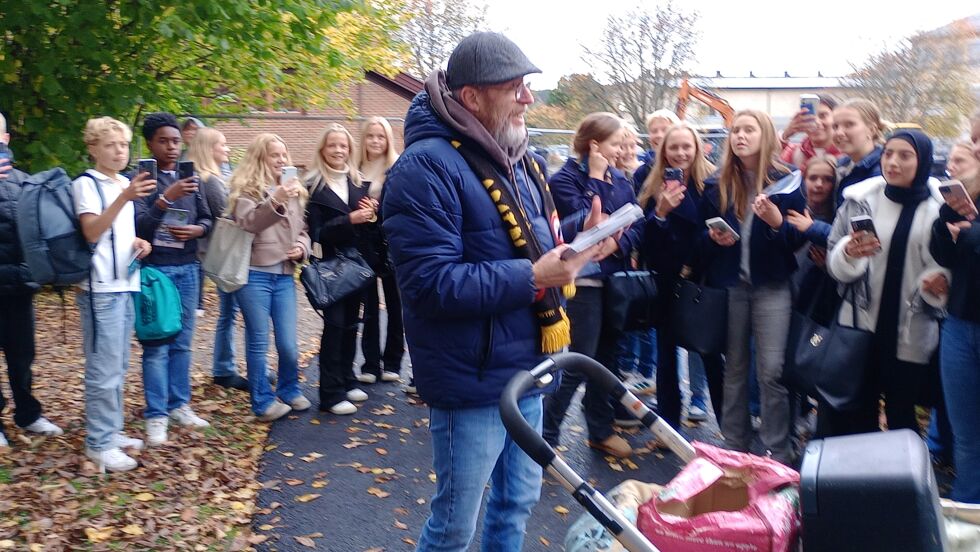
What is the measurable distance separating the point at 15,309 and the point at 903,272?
5.09 metres

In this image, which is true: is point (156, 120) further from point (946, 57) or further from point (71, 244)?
point (946, 57)

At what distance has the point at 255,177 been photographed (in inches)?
227

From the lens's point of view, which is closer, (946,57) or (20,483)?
(20,483)

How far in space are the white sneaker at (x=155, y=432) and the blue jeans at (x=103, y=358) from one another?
1.17 ft

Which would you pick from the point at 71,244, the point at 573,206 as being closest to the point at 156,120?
the point at 71,244

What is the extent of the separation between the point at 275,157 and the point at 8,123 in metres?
4.01

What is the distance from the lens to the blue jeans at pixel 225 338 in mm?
6426

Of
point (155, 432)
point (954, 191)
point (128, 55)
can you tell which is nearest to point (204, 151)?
point (155, 432)

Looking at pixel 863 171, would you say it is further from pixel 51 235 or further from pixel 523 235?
pixel 51 235

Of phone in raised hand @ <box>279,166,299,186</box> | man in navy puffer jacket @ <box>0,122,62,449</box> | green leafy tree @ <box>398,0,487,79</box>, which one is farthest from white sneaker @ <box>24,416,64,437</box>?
green leafy tree @ <box>398,0,487,79</box>

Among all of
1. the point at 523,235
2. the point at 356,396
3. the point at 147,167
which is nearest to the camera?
the point at 523,235

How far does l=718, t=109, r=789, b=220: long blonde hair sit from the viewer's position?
483cm

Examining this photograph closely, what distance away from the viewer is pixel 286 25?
8.24 meters

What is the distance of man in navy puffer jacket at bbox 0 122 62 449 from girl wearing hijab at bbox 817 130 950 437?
4.56 m
